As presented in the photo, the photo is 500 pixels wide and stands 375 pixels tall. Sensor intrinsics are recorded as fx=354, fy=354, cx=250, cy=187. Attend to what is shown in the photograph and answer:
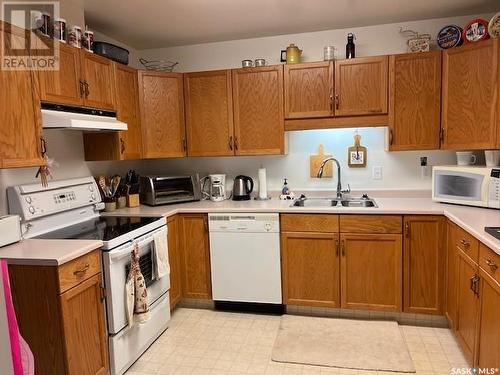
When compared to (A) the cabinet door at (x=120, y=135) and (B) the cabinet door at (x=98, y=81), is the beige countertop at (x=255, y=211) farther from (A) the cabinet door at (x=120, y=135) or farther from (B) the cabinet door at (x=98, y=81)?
(B) the cabinet door at (x=98, y=81)

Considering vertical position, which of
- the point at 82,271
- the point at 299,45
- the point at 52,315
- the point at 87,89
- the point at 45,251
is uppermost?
the point at 299,45

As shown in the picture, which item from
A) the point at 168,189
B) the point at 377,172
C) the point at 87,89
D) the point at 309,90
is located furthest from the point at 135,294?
the point at 377,172

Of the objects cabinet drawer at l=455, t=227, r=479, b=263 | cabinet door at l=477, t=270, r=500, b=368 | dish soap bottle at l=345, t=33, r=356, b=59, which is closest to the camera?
cabinet door at l=477, t=270, r=500, b=368

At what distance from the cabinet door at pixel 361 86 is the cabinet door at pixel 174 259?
1.63m

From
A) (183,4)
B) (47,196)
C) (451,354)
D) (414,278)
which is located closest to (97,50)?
(183,4)

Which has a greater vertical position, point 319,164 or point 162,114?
point 162,114

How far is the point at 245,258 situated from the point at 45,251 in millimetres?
1517

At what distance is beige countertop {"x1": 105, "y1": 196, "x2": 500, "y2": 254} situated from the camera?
2145 millimetres

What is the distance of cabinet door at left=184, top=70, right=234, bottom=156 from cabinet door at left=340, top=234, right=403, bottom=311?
1.34 metres

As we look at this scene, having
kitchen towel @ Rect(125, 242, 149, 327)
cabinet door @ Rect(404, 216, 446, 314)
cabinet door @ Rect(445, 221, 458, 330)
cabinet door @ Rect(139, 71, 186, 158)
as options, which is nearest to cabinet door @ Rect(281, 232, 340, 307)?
cabinet door @ Rect(404, 216, 446, 314)

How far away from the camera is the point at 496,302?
164cm

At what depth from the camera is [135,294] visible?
2.22m

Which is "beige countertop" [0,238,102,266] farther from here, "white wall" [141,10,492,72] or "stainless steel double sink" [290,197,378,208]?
"white wall" [141,10,492,72]

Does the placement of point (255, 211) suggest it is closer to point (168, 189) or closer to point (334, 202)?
point (334, 202)
